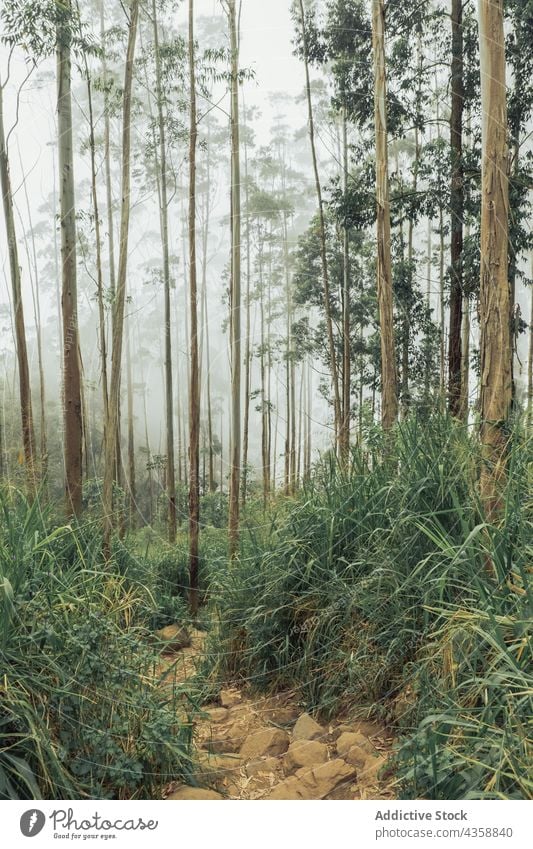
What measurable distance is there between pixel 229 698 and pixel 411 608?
860 millimetres

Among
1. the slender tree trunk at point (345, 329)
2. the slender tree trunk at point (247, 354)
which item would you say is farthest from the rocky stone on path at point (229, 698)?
the slender tree trunk at point (345, 329)

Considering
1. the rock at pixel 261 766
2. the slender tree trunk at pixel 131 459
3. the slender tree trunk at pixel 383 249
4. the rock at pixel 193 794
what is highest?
the slender tree trunk at pixel 383 249

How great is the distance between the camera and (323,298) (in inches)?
107

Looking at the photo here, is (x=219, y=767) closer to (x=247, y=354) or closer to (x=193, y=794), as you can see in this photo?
(x=193, y=794)

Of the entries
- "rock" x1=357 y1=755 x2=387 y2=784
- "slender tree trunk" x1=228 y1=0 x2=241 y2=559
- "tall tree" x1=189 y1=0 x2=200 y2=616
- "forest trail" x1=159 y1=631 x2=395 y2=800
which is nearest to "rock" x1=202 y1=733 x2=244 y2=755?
"forest trail" x1=159 y1=631 x2=395 y2=800

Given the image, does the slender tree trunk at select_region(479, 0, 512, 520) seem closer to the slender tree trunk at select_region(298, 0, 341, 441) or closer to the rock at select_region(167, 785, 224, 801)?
the slender tree trunk at select_region(298, 0, 341, 441)

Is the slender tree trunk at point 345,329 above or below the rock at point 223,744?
above

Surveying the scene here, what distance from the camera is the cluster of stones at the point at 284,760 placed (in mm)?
1959

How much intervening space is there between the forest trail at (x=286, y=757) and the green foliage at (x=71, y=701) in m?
0.13

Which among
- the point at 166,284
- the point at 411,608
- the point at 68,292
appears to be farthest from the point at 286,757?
the point at 68,292

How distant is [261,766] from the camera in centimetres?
213

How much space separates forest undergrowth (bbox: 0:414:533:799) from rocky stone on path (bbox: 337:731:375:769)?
0.41 feet

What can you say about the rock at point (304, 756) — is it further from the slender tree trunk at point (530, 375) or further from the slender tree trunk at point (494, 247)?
the slender tree trunk at point (530, 375)
